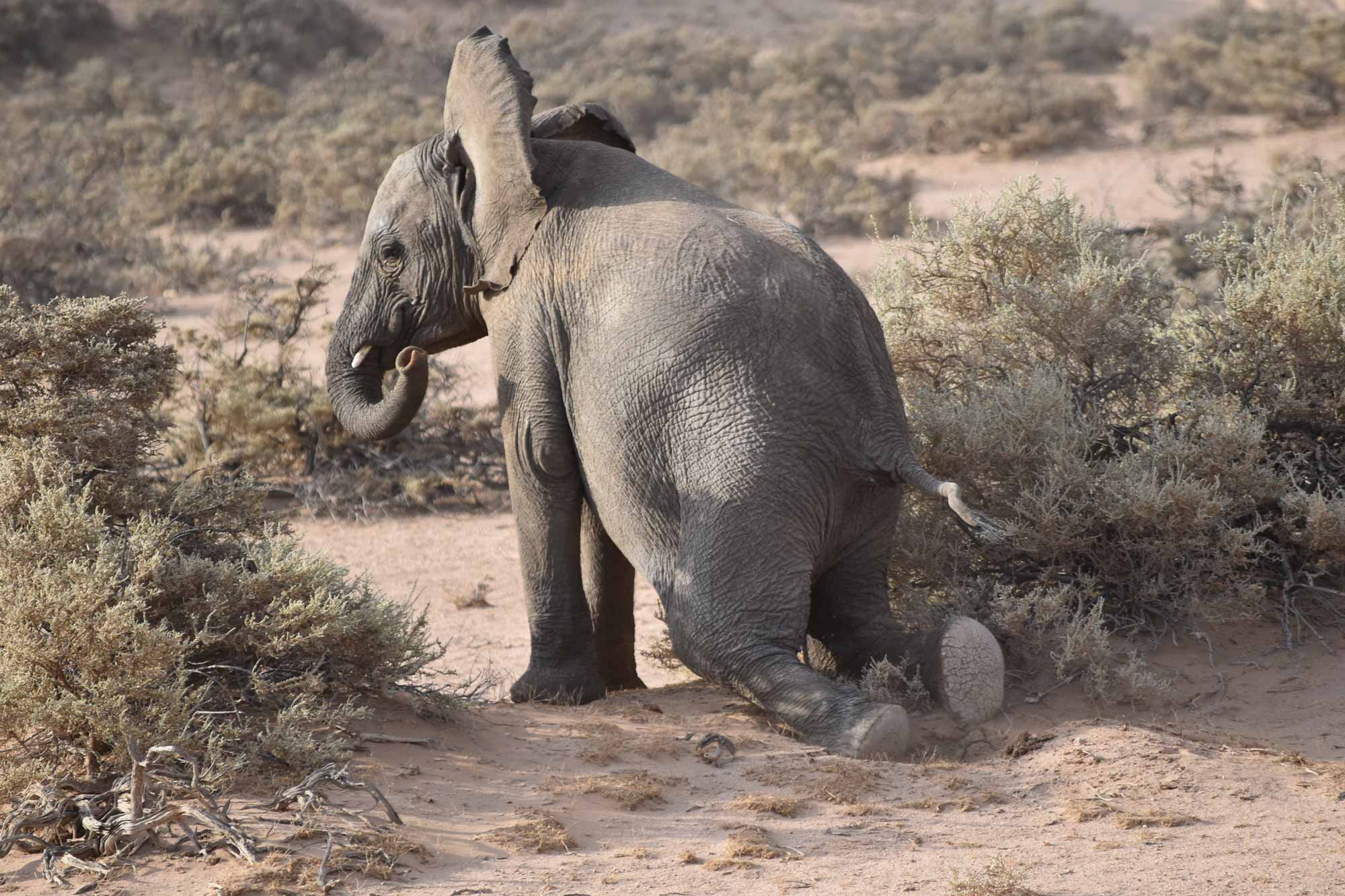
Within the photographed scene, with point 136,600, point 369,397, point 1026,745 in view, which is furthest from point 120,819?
point 1026,745

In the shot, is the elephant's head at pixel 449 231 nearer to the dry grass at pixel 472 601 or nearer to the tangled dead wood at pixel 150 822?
the tangled dead wood at pixel 150 822

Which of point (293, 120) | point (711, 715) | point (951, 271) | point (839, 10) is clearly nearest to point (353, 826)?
point (711, 715)

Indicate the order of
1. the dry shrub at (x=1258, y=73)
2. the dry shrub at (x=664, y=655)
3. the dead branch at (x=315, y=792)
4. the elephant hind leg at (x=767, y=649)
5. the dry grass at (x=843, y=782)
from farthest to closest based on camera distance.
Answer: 1. the dry shrub at (x=1258, y=73)
2. the dry shrub at (x=664, y=655)
3. the elephant hind leg at (x=767, y=649)
4. the dry grass at (x=843, y=782)
5. the dead branch at (x=315, y=792)

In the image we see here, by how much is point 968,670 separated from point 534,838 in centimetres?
164

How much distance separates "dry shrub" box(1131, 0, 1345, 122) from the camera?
18797mm

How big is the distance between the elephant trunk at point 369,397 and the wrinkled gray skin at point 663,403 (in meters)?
0.02

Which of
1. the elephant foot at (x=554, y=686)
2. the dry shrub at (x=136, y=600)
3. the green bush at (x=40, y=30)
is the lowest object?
the elephant foot at (x=554, y=686)

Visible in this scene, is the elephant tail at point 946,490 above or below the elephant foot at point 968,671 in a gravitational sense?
above

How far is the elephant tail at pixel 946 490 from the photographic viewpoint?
433cm

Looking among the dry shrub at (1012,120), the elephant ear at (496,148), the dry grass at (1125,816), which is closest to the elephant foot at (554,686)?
the elephant ear at (496,148)

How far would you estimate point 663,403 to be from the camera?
4.61 m

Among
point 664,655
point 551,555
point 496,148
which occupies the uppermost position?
point 496,148

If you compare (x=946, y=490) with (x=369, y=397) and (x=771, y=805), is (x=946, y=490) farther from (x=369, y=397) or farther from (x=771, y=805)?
(x=369, y=397)

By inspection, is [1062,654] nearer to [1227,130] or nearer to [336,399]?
[336,399]
